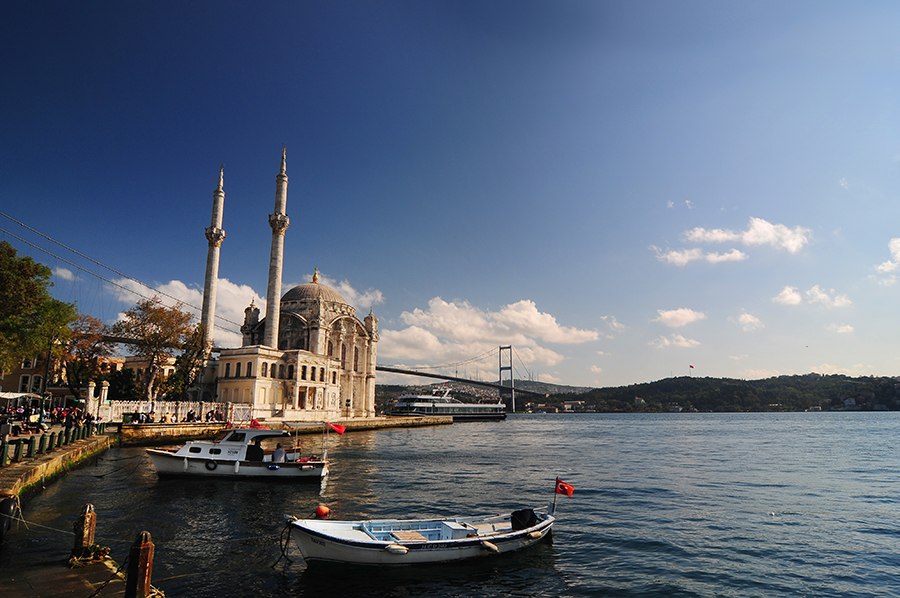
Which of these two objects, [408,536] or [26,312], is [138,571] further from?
[26,312]

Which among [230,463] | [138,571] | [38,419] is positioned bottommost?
[230,463]

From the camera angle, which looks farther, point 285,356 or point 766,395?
point 766,395

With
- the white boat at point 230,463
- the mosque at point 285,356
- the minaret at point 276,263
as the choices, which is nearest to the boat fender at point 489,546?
the white boat at point 230,463

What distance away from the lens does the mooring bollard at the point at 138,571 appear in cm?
674

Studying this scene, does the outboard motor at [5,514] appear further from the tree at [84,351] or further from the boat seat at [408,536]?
the tree at [84,351]

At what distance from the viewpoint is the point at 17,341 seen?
3067 centimetres

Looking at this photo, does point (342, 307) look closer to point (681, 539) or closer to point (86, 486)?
point (86, 486)

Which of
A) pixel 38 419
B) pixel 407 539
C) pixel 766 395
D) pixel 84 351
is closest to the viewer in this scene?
pixel 407 539

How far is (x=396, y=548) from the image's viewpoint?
31.2 feet

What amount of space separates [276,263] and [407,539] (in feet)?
153

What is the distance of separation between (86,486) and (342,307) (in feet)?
185

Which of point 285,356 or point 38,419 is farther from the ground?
point 285,356

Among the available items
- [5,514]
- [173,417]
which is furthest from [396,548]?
[173,417]

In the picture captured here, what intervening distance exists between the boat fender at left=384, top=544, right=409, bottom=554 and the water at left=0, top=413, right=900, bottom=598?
56cm
